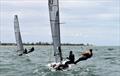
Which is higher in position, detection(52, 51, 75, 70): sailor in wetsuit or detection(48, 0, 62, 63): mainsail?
detection(48, 0, 62, 63): mainsail

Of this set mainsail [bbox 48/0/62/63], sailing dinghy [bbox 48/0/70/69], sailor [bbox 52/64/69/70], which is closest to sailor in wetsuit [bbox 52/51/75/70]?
sailor [bbox 52/64/69/70]

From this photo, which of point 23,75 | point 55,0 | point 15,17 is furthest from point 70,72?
point 15,17

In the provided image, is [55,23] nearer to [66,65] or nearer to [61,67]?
[66,65]

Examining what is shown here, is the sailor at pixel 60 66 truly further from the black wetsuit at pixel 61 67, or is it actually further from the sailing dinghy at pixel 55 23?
the sailing dinghy at pixel 55 23

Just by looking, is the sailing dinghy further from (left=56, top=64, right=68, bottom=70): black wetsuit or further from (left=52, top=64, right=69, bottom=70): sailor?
(left=56, top=64, right=68, bottom=70): black wetsuit

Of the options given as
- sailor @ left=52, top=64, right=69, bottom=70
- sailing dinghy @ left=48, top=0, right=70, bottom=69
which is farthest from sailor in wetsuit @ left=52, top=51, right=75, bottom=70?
sailing dinghy @ left=48, top=0, right=70, bottom=69

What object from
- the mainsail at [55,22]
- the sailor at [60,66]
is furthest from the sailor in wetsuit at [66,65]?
the mainsail at [55,22]

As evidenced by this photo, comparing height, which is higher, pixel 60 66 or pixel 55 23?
pixel 55 23

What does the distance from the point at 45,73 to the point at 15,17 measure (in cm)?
2663

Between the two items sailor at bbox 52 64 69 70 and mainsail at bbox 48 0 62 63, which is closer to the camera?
sailor at bbox 52 64 69 70

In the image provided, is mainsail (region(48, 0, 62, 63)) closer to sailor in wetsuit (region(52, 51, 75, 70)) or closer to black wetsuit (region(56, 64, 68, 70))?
sailor in wetsuit (region(52, 51, 75, 70))

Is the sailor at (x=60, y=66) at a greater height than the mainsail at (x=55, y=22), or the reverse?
the mainsail at (x=55, y=22)


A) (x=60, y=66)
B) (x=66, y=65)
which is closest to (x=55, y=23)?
(x=66, y=65)

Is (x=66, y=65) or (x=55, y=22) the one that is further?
(x=55, y=22)
